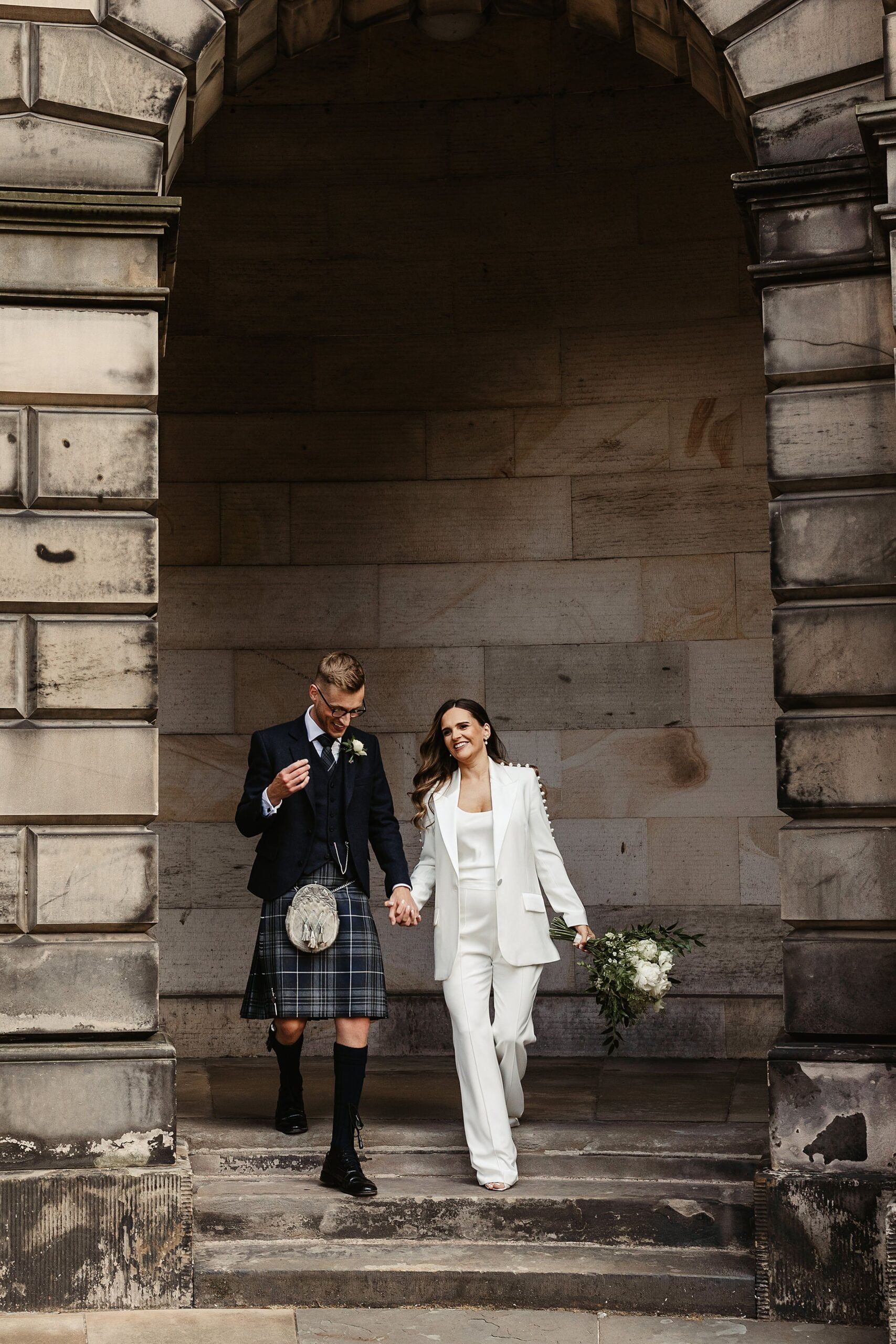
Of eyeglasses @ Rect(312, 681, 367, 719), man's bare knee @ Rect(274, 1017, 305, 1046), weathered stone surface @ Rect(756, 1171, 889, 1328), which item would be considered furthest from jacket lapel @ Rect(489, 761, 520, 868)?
weathered stone surface @ Rect(756, 1171, 889, 1328)

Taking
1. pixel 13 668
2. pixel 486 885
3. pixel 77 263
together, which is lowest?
pixel 486 885

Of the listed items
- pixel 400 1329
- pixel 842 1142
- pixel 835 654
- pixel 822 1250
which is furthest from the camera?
Result: pixel 835 654

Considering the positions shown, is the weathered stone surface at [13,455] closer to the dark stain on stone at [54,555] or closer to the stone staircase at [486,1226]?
the dark stain on stone at [54,555]

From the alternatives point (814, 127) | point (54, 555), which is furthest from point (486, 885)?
point (814, 127)

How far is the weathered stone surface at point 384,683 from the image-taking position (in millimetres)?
9930

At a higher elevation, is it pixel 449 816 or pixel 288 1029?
pixel 449 816

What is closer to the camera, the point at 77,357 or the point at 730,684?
the point at 77,357

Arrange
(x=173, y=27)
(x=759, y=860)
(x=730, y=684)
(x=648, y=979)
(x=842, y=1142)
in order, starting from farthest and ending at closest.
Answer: (x=730, y=684), (x=759, y=860), (x=648, y=979), (x=173, y=27), (x=842, y=1142)

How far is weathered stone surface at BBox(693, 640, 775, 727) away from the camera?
966cm

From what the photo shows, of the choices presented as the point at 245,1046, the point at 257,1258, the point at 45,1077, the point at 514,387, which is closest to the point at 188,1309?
the point at 257,1258

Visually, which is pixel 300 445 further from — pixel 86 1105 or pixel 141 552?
pixel 86 1105

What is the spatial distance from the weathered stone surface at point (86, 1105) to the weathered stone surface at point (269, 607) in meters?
4.09

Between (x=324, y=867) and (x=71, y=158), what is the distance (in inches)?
128

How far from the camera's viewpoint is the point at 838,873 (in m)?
6.29
